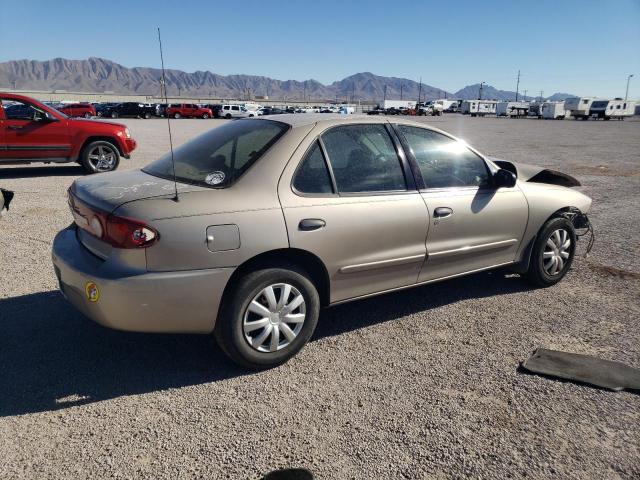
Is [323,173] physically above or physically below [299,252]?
above

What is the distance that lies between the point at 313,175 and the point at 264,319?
1.02 m

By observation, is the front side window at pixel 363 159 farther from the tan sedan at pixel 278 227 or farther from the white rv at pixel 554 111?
the white rv at pixel 554 111

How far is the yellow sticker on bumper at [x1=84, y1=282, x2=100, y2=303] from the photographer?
117 inches

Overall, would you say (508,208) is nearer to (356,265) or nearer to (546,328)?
(546,328)

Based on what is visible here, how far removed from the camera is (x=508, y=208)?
4.48 meters

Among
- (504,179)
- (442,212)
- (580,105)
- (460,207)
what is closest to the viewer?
(442,212)

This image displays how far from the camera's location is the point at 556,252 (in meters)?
4.95

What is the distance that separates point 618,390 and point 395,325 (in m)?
1.57

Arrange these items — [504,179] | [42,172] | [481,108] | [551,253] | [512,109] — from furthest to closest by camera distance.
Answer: [481,108], [512,109], [42,172], [551,253], [504,179]

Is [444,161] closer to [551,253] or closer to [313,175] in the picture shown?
[313,175]

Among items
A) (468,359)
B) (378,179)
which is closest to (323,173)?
(378,179)

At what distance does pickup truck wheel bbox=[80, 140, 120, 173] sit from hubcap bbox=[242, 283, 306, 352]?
9.08 m

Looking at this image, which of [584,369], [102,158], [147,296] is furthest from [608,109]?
[147,296]

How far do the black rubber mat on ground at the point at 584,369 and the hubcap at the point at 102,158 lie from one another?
10163mm
